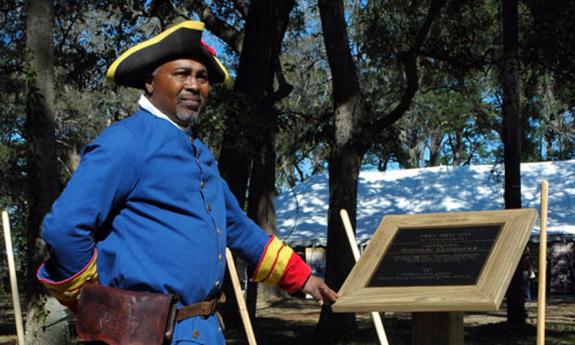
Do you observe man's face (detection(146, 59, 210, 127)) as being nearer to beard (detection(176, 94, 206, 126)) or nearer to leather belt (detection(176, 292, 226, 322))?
beard (detection(176, 94, 206, 126))

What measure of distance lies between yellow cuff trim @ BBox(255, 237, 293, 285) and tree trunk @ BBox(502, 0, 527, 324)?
12.3 metres

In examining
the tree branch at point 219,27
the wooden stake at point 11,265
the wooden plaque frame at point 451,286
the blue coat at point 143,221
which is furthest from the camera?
the tree branch at point 219,27

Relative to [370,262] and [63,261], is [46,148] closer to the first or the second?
[370,262]

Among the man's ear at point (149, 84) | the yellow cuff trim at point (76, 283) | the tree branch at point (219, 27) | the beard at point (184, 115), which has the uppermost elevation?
the tree branch at point (219, 27)

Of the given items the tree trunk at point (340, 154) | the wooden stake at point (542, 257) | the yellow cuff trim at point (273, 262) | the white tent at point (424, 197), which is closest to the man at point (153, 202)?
the yellow cuff trim at point (273, 262)

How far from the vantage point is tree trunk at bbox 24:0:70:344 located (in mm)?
9461

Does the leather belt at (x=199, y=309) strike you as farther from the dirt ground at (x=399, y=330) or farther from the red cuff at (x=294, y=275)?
the dirt ground at (x=399, y=330)

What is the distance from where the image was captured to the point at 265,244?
4293 millimetres

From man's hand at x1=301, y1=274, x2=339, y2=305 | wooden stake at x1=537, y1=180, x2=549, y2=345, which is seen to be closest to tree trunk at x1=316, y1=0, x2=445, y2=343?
wooden stake at x1=537, y1=180, x2=549, y2=345

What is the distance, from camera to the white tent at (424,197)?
25.8m

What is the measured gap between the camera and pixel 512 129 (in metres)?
16.9

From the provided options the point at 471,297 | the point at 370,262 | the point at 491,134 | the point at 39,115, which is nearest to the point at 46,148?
the point at 39,115

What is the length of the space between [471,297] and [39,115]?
6271 millimetres

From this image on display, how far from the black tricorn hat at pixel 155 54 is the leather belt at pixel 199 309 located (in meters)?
0.87
